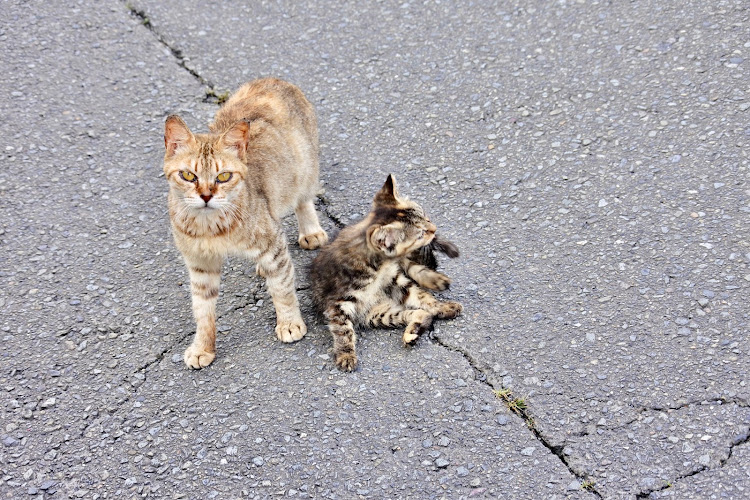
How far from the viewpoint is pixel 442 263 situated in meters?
4.48

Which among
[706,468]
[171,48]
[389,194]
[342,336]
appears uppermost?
[389,194]

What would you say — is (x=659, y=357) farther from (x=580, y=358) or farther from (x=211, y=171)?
(x=211, y=171)

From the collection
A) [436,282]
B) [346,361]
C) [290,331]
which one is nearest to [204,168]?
[290,331]

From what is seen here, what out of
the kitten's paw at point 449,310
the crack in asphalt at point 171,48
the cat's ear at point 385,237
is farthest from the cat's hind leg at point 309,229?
the crack in asphalt at point 171,48

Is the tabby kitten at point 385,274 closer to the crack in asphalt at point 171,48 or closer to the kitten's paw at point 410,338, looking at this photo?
the kitten's paw at point 410,338

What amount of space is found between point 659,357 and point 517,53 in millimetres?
2943

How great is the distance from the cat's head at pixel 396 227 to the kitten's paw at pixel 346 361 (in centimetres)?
63

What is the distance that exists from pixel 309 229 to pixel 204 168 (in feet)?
3.80

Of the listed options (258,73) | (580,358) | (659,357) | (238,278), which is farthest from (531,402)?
(258,73)

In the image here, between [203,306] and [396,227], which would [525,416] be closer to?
[396,227]

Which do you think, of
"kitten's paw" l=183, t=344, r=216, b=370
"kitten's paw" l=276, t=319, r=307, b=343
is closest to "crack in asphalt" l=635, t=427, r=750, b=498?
"kitten's paw" l=276, t=319, r=307, b=343

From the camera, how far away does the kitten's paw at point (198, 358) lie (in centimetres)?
398

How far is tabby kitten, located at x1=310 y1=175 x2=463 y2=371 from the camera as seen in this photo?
410 cm

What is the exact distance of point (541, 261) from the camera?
4.37 meters
